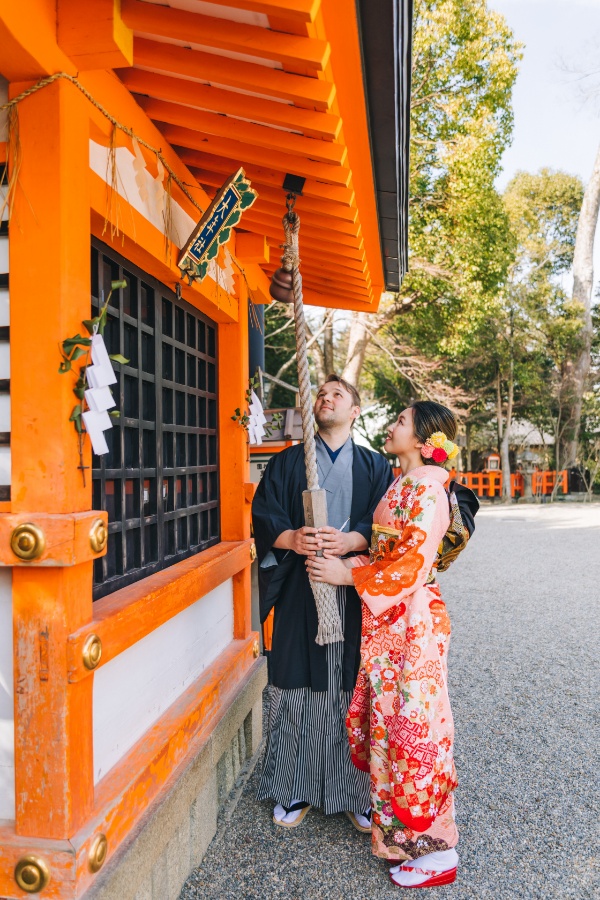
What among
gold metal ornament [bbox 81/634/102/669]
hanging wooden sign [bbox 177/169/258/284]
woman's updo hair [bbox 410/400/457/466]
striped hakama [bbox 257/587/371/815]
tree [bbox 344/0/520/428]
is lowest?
striped hakama [bbox 257/587/371/815]

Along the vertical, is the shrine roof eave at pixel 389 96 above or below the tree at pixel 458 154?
below

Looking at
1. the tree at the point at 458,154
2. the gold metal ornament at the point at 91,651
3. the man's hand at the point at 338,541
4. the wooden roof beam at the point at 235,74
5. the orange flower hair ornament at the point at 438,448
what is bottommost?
the gold metal ornament at the point at 91,651

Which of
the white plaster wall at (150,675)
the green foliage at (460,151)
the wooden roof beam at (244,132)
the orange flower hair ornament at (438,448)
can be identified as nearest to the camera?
the white plaster wall at (150,675)

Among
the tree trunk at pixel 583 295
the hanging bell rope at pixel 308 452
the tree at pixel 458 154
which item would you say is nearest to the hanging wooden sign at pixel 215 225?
the hanging bell rope at pixel 308 452

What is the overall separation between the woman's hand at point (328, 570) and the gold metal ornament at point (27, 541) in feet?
4.05

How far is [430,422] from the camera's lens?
8.46 feet

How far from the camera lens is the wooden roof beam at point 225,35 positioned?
66.0 inches

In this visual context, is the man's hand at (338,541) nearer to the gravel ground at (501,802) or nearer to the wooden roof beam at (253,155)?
the gravel ground at (501,802)

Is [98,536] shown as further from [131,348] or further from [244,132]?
[244,132]

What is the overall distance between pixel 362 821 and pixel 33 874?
1565 millimetres

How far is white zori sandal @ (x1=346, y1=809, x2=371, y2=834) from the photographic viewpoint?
2.73m

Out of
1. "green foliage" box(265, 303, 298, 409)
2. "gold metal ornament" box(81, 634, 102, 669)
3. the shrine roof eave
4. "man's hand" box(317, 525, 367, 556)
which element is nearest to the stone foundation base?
"gold metal ornament" box(81, 634, 102, 669)

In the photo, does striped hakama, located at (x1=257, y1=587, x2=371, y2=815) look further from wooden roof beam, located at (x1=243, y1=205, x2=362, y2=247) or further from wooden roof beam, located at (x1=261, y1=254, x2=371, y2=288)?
wooden roof beam, located at (x1=261, y1=254, x2=371, y2=288)

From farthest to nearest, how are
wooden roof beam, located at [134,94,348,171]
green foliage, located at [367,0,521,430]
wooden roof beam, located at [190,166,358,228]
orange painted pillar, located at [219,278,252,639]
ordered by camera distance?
green foliage, located at [367,0,521,430] < orange painted pillar, located at [219,278,252,639] < wooden roof beam, located at [190,166,358,228] < wooden roof beam, located at [134,94,348,171]
